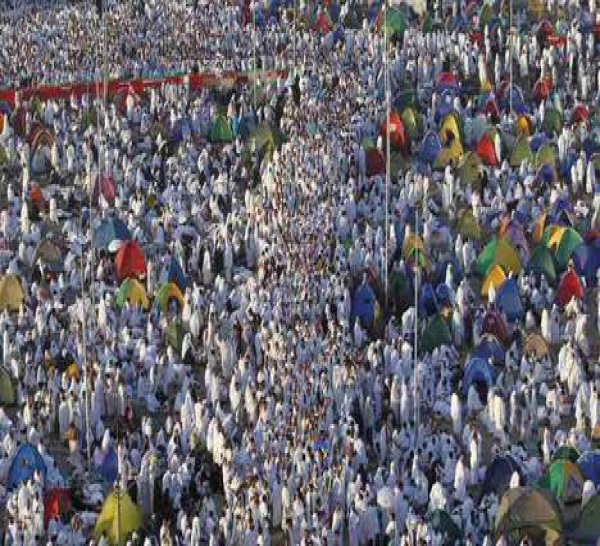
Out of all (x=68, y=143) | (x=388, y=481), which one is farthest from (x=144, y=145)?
(x=388, y=481)

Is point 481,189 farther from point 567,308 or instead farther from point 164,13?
point 164,13

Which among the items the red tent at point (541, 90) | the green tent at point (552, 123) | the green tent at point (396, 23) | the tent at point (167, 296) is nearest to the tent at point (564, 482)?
the tent at point (167, 296)

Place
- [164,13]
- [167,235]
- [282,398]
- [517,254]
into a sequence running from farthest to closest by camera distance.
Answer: [164,13], [167,235], [517,254], [282,398]

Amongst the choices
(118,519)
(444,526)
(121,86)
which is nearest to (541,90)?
(121,86)

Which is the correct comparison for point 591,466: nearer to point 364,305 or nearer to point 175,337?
point 364,305

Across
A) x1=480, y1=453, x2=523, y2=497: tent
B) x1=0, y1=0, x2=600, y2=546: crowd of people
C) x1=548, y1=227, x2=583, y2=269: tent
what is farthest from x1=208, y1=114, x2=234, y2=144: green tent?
x1=480, y1=453, x2=523, y2=497: tent

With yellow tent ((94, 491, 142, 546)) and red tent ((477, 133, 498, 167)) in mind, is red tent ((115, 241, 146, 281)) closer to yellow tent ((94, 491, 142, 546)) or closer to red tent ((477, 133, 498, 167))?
red tent ((477, 133, 498, 167))

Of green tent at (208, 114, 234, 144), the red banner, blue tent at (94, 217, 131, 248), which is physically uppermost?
blue tent at (94, 217, 131, 248)

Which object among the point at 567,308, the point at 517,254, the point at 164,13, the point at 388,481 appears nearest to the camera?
the point at 388,481
